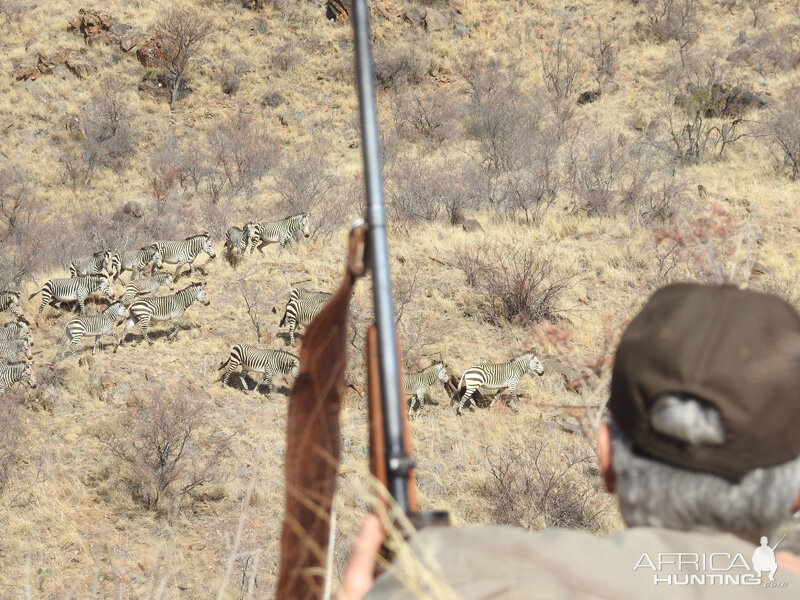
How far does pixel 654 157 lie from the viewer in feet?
61.2

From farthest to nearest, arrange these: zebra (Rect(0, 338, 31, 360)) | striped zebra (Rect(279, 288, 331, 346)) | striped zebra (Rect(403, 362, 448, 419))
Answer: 1. striped zebra (Rect(279, 288, 331, 346))
2. zebra (Rect(0, 338, 31, 360))
3. striped zebra (Rect(403, 362, 448, 419))

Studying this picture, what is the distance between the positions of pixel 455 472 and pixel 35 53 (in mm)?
27929

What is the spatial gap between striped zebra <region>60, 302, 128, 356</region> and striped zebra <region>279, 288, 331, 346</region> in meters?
2.34

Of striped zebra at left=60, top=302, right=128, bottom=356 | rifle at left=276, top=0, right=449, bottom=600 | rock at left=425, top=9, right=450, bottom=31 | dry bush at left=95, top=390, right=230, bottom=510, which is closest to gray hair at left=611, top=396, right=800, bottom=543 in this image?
rifle at left=276, top=0, right=449, bottom=600

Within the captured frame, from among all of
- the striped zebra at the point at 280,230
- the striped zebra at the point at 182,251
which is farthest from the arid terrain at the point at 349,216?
the striped zebra at the point at 182,251

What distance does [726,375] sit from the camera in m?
1.06

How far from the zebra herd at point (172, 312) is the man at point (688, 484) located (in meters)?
7.42

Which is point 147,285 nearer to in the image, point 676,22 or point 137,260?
point 137,260

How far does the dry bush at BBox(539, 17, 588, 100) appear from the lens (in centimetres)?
2620

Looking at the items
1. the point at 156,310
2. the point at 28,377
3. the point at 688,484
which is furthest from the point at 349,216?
the point at 688,484

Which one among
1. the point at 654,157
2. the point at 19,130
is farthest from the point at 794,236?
the point at 19,130

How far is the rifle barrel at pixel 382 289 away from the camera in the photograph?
1.36m

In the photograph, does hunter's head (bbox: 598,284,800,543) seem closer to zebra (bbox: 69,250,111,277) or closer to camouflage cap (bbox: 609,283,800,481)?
camouflage cap (bbox: 609,283,800,481)

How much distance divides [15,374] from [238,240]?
5.45 m
